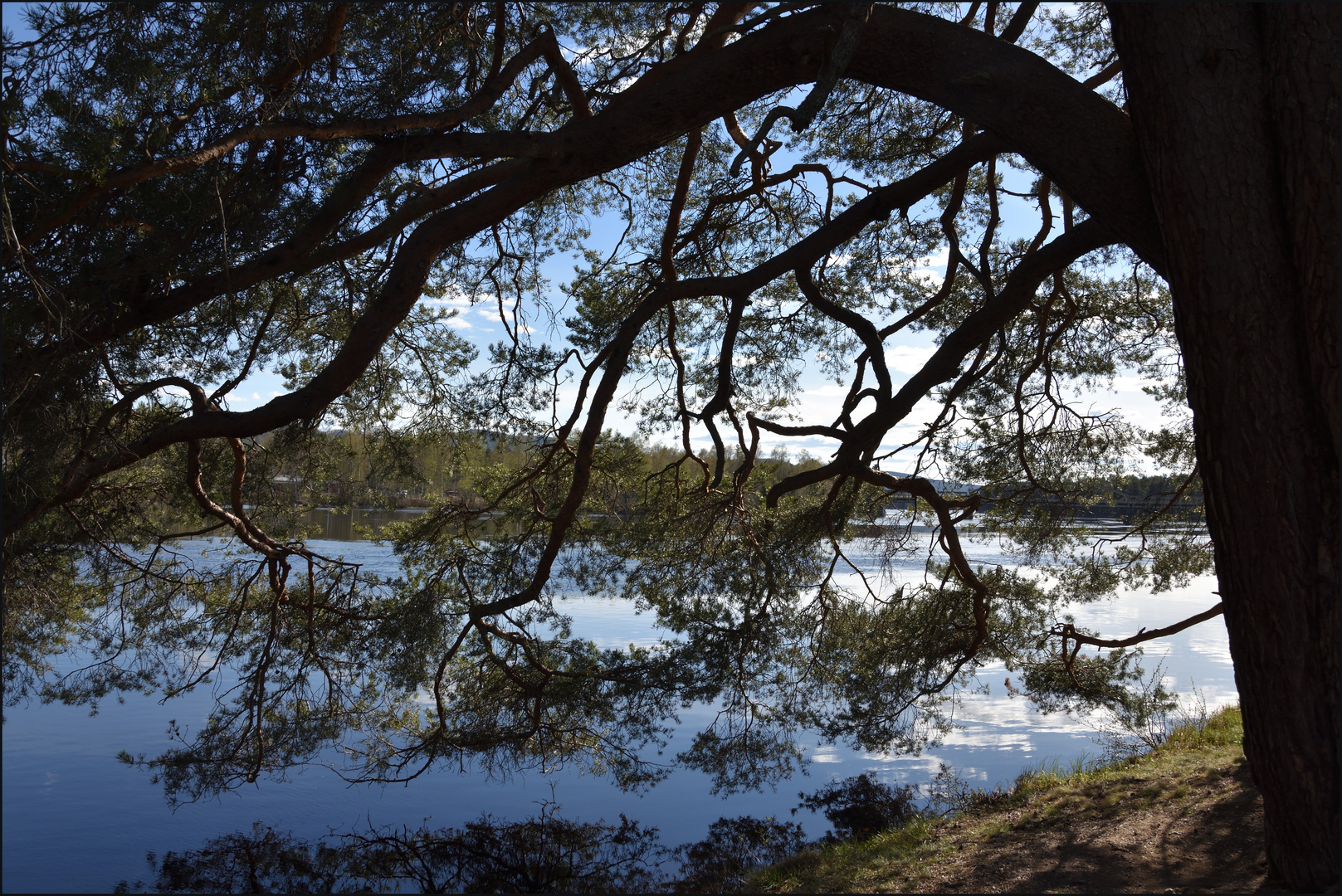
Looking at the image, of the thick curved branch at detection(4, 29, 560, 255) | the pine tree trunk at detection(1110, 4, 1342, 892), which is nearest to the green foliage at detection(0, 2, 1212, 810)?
the thick curved branch at detection(4, 29, 560, 255)

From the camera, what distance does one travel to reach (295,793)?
4.35m

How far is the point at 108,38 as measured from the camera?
2.16 metres

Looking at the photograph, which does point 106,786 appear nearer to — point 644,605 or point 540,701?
point 540,701

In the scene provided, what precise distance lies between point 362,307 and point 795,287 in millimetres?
2358

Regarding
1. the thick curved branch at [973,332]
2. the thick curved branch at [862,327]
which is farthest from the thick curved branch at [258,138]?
the thick curved branch at [973,332]

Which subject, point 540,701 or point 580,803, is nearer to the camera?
point 540,701

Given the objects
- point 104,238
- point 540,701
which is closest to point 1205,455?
point 540,701

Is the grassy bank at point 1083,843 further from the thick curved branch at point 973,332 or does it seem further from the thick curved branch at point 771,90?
the thick curved branch at point 771,90

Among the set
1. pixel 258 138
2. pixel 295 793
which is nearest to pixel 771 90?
pixel 258 138

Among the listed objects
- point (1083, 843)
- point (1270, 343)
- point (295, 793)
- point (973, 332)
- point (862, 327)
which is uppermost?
point (862, 327)

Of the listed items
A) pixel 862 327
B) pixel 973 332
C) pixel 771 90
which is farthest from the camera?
pixel 862 327

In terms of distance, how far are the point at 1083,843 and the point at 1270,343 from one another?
6.40 ft

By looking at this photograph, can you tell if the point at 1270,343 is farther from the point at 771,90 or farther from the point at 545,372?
the point at 545,372

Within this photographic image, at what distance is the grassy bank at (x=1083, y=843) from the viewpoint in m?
2.47
